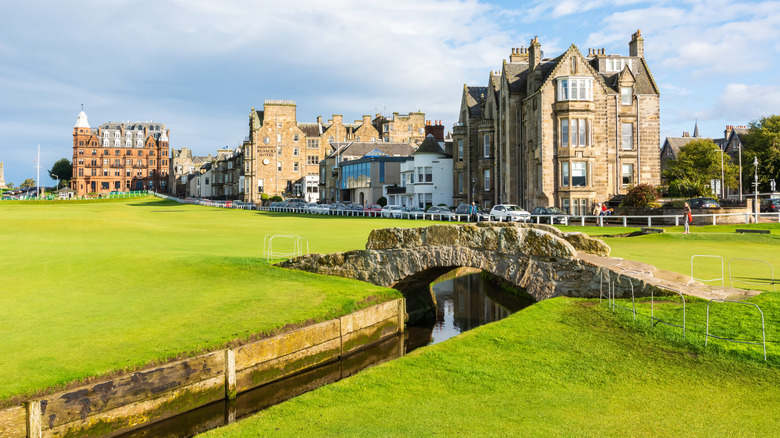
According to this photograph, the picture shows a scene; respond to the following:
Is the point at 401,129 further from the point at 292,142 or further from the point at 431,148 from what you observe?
the point at 431,148

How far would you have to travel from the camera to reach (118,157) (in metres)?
169

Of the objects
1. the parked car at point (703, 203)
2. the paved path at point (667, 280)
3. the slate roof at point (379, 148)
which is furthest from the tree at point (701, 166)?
the paved path at point (667, 280)

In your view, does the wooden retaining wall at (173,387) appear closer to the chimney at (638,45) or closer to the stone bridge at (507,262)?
the stone bridge at (507,262)

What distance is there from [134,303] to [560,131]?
39.1 metres

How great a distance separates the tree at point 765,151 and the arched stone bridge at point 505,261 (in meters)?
66.5

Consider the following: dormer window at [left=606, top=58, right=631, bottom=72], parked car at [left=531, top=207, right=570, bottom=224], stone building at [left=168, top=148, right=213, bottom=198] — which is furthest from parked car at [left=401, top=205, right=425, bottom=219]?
stone building at [left=168, top=148, right=213, bottom=198]

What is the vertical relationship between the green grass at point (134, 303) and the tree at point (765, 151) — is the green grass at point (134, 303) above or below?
below

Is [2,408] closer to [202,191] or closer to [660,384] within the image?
[660,384]

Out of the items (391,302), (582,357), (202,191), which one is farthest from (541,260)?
(202,191)

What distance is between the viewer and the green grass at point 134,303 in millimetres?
9672

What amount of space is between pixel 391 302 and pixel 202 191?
147 m

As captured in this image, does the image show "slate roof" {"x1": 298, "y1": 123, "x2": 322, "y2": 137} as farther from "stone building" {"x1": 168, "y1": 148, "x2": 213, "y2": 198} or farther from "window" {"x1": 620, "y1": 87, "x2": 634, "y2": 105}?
"stone building" {"x1": 168, "y1": 148, "x2": 213, "y2": 198}

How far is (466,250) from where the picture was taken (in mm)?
16250

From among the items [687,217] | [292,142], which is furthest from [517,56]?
[292,142]
